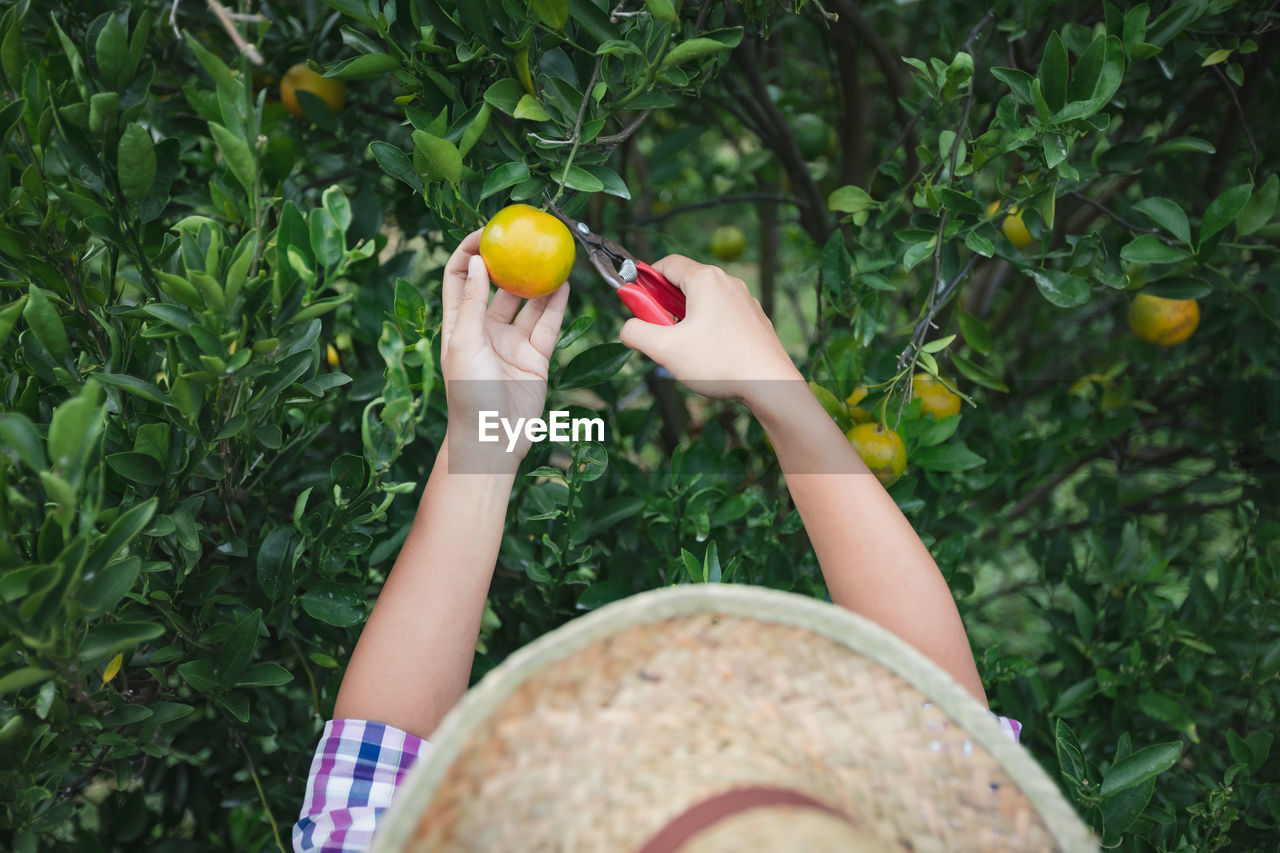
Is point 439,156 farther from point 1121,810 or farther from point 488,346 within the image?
point 1121,810

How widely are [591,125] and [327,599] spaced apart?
544mm

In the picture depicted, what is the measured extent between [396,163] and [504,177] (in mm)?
139

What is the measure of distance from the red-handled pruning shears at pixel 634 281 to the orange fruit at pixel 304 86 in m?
0.49

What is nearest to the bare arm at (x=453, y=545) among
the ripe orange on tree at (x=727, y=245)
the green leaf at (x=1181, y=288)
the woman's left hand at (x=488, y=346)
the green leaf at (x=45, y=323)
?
the woman's left hand at (x=488, y=346)

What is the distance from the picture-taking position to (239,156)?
0.65m

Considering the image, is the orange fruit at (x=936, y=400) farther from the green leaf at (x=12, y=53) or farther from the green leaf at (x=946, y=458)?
the green leaf at (x=12, y=53)

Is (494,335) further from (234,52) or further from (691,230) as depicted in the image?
(691,230)

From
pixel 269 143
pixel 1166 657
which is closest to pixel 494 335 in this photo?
pixel 269 143

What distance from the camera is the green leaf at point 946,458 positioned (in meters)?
1.07

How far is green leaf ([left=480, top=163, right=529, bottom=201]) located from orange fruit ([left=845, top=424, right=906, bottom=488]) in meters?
0.46

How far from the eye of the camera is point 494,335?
35.0 inches

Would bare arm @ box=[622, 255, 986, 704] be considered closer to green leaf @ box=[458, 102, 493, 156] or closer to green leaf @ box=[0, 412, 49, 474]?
green leaf @ box=[458, 102, 493, 156]

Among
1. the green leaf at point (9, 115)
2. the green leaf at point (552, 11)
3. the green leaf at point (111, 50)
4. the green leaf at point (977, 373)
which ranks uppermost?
the green leaf at point (552, 11)

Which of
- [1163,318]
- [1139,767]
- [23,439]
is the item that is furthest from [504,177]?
[1163,318]
